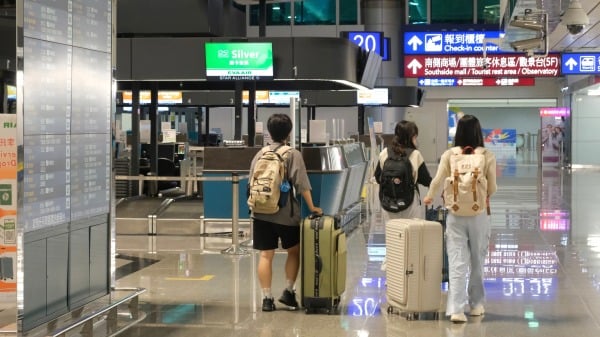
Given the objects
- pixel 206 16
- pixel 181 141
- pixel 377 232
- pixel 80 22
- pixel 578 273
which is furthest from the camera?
pixel 181 141

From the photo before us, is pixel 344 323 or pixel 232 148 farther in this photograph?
pixel 232 148

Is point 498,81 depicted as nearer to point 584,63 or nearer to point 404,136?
point 584,63

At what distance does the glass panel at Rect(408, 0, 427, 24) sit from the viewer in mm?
41375

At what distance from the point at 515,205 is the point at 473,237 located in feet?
38.0

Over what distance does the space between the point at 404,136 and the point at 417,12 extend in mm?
34189

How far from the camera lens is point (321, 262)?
7227 mm

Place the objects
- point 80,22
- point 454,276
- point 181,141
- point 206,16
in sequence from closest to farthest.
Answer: point 80,22 → point 454,276 → point 206,16 → point 181,141

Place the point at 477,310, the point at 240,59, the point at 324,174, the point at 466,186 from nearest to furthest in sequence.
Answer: the point at 466,186
the point at 477,310
the point at 324,174
the point at 240,59

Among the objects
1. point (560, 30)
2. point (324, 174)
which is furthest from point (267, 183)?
point (560, 30)

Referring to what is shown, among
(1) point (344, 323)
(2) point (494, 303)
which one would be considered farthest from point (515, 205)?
(1) point (344, 323)

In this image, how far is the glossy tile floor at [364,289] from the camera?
677cm

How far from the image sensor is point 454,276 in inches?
271

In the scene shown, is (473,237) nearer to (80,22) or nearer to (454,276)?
(454,276)

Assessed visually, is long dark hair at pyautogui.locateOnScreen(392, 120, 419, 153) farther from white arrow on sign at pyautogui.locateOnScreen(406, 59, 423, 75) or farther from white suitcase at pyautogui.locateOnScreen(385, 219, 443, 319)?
white arrow on sign at pyautogui.locateOnScreen(406, 59, 423, 75)
